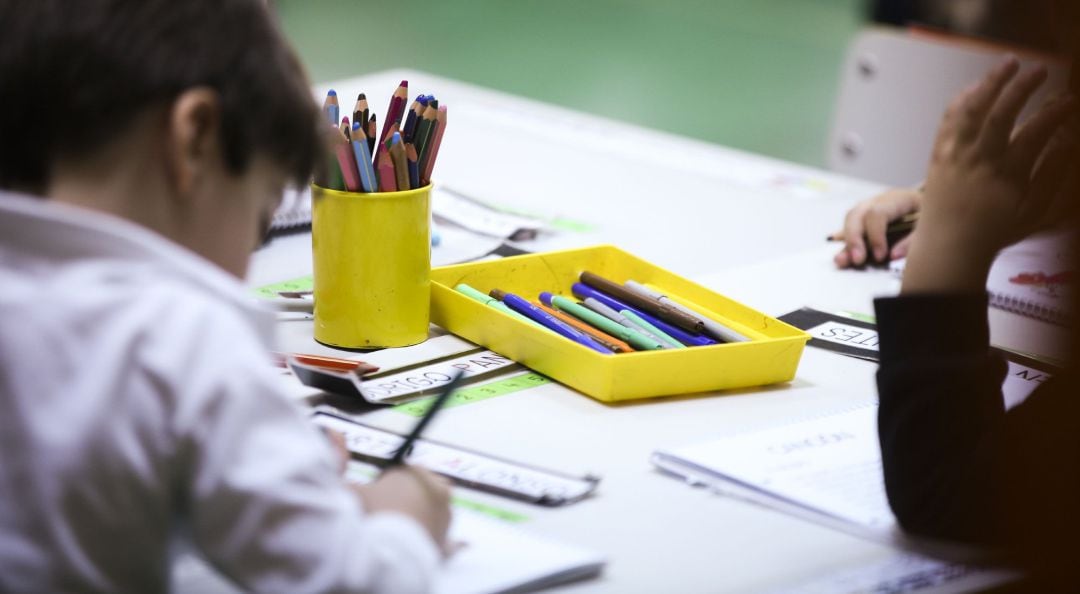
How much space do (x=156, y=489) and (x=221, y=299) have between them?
0.33 feet

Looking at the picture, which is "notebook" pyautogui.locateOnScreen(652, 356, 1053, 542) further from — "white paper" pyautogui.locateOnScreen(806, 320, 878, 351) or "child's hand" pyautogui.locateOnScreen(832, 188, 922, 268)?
"child's hand" pyautogui.locateOnScreen(832, 188, 922, 268)

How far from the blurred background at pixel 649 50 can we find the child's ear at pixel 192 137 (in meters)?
3.61

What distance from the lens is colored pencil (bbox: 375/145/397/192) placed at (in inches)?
44.7

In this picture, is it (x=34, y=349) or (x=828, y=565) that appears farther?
(x=828, y=565)

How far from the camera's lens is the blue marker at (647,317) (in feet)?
3.78

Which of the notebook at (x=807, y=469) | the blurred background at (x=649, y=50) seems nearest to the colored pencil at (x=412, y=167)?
the notebook at (x=807, y=469)

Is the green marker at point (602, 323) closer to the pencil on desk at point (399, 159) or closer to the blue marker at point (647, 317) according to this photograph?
the blue marker at point (647, 317)

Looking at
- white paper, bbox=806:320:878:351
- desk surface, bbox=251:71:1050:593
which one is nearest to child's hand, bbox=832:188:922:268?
desk surface, bbox=251:71:1050:593

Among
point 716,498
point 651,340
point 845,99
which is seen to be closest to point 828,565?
point 716,498

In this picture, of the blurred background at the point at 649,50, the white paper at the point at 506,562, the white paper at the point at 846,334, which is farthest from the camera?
the blurred background at the point at 649,50

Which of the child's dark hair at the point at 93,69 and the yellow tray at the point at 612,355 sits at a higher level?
the child's dark hair at the point at 93,69

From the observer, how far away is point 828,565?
838 mm

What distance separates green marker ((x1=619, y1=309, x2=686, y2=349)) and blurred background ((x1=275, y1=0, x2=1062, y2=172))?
3.09 meters

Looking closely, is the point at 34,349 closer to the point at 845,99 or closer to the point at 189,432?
the point at 189,432
